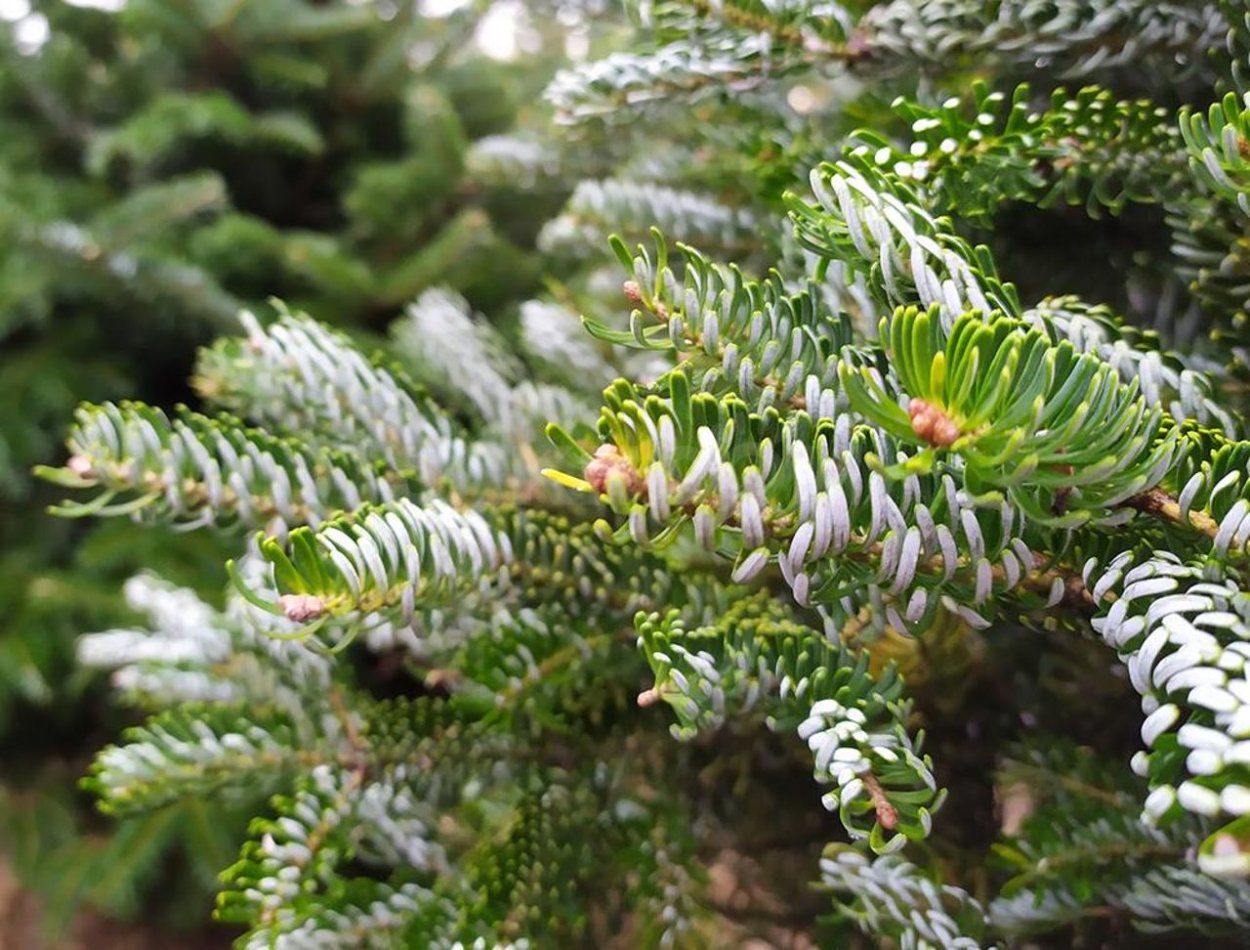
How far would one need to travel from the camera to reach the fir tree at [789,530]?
0.60ft

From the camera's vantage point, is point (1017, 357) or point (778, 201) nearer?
point (1017, 357)

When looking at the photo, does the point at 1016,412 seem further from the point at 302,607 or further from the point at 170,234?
the point at 170,234

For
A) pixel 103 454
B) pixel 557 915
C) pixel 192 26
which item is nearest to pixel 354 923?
pixel 557 915

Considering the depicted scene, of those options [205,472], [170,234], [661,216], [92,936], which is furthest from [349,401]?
[92,936]

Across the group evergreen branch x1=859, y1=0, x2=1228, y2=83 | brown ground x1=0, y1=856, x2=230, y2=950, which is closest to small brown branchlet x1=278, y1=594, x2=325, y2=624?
evergreen branch x1=859, y1=0, x2=1228, y2=83

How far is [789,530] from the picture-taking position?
0.63ft

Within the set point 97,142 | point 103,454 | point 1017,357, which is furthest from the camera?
point 97,142

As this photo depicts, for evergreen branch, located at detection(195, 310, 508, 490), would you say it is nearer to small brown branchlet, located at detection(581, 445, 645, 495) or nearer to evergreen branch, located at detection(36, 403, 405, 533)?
evergreen branch, located at detection(36, 403, 405, 533)

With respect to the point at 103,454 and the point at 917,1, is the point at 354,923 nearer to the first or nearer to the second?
the point at 103,454

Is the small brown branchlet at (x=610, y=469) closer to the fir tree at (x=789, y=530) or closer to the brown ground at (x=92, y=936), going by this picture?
the fir tree at (x=789, y=530)

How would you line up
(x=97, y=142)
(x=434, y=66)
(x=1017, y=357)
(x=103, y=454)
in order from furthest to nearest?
(x=434, y=66), (x=97, y=142), (x=103, y=454), (x=1017, y=357)

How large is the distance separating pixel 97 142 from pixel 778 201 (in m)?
0.66

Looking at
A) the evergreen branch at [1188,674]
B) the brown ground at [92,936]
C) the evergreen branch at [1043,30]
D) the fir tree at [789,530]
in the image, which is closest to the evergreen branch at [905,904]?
the fir tree at [789,530]

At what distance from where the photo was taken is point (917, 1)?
1.00 feet
